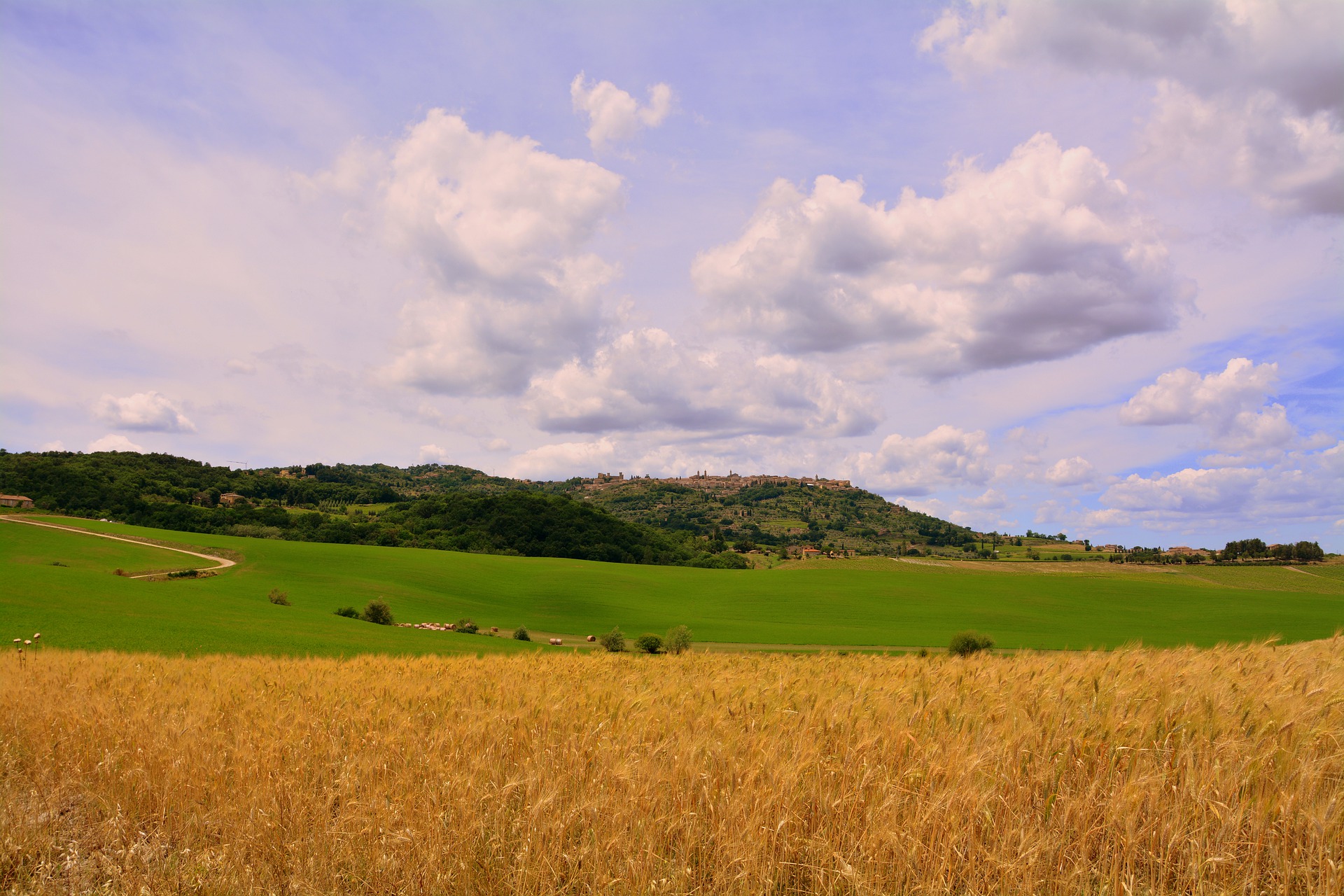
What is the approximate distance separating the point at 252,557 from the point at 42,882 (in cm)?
7857

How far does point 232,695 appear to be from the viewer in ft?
24.3

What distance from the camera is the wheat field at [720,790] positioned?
3479mm

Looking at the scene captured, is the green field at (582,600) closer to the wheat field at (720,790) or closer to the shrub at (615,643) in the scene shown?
the shrub at (615,643)

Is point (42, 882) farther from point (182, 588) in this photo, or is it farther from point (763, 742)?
point (182, 588)

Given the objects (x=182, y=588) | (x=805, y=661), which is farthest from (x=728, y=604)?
(x=805, y=661)

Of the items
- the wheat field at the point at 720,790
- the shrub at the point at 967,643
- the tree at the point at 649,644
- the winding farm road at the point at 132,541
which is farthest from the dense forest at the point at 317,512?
the wheat field at the point at 720,790

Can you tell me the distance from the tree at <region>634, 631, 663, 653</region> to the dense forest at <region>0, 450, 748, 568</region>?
256ft

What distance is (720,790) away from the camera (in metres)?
4.07

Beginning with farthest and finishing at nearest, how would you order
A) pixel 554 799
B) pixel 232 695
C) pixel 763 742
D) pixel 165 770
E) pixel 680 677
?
pixel 680 677, pixel 232 695, pixel 165 770, pixel 763 742, pixel 554 799

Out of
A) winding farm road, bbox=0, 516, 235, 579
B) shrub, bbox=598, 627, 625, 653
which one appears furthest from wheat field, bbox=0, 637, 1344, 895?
winding farm road, bbox=0, 516, 235, 579

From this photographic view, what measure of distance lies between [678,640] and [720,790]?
40.5 meters

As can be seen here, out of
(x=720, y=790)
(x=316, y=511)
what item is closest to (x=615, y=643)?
(x=720, y=790)

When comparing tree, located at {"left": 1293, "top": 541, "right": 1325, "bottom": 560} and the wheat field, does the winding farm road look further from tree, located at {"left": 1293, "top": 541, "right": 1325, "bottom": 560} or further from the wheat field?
tree, located at {"left": 1293, "top": 541, "right": 1325, "bottom": 560}

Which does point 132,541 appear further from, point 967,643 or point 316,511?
point 967,643
